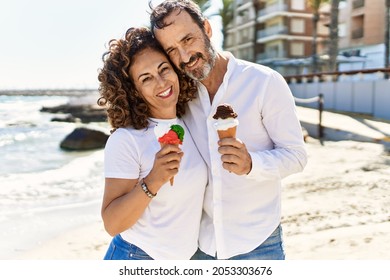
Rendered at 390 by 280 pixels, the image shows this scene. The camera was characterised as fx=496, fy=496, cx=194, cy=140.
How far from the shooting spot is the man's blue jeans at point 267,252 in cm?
179

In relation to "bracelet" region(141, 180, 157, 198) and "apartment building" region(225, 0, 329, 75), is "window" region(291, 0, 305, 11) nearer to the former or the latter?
"apartment building" region(225, 0, 329, 75)

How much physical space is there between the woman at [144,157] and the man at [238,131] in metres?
0.05

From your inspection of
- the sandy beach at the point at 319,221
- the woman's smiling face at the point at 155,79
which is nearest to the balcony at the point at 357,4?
the sandy beach at the point at 319,221

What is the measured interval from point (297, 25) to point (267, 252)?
29424 millimetres

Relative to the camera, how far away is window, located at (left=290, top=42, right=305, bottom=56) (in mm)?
29578

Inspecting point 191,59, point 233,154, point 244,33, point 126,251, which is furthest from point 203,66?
point 244,33

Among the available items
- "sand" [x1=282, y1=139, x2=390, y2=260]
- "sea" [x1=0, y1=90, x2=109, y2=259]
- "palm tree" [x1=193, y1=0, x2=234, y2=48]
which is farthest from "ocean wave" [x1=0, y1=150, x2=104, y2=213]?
"palm tree" [x1=193, y1=0, x2=234, y2=48]

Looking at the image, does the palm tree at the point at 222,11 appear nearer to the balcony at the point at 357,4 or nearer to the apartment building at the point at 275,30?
the balcony at the point at 357,4

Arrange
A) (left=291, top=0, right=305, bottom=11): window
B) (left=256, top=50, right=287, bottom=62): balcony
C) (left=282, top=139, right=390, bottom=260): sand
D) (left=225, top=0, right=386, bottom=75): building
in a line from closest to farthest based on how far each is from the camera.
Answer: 1. (left=282, top=139, right=390, bottom=260): sand
2. (left=225, top=0, right=386, bottom=75): building
3. (left=291, top=0, right=305, bottom=11): window
4. (left=256, top=50, right=287, bottom=62): balcony

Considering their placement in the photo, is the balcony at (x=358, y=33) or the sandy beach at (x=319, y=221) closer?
the sandy beach at (x=319, y=221)

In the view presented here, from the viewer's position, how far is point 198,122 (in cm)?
179

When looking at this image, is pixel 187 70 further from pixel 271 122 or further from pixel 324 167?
pixel 324 167

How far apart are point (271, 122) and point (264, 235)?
0.41 metres

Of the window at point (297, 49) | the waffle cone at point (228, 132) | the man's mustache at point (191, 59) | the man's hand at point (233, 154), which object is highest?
the man's mustache at point (191, 59)
